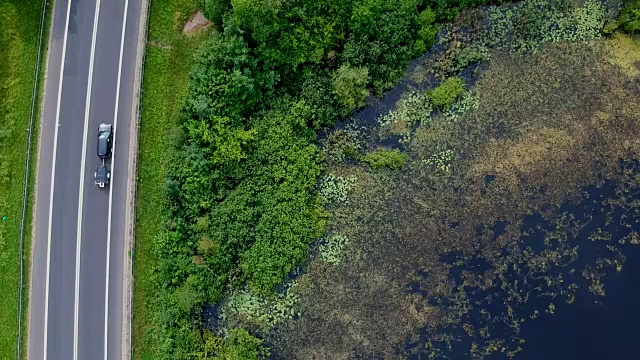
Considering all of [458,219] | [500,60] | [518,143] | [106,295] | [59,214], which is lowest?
[106,295]

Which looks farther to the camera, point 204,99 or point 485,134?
point 485,134

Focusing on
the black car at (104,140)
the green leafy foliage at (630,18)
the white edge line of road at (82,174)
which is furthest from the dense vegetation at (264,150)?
the green leafy foliage at (630,18)

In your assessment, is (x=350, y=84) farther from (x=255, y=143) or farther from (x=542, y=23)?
(x=542, y=23)

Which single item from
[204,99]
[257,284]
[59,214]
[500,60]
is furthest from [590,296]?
[59,214]

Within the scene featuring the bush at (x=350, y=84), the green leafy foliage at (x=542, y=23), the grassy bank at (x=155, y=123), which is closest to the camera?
the grassy bank at (x=155, y=123)

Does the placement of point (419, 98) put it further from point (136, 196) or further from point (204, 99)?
point (136, 196)

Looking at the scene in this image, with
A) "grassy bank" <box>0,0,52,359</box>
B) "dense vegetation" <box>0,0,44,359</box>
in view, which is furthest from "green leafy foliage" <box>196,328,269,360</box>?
"dense vegetation" <box>0,0,44,359</box>

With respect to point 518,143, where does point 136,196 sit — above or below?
below

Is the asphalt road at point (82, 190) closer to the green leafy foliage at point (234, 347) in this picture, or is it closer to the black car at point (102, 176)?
the black car at point (102, 176)
